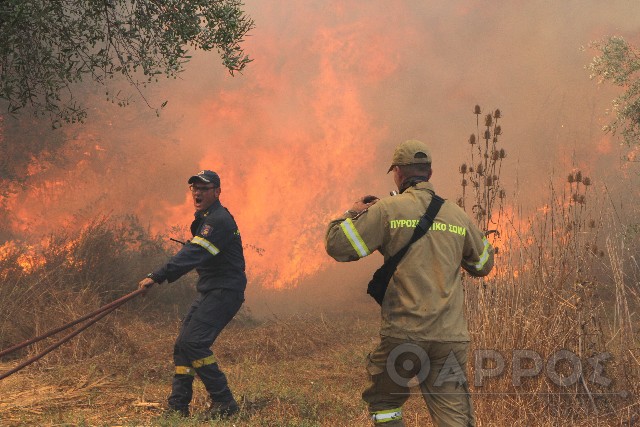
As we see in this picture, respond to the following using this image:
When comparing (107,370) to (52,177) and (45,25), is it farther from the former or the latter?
(52,177)

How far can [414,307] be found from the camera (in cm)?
379

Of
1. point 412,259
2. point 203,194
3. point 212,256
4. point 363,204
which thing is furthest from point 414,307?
point 203,194

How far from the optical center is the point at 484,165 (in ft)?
22.1

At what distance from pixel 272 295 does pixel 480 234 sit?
1727cm

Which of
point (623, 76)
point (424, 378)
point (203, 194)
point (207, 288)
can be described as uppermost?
point (623, 76)

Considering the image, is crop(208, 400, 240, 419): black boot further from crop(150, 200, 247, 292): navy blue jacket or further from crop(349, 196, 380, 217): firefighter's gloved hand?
crop(349, 196, 380, 217): firefighter's gloved hand

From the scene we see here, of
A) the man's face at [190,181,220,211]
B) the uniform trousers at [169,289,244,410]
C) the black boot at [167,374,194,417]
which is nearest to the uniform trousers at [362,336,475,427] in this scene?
the uniform trousers at [169,289,244,410]

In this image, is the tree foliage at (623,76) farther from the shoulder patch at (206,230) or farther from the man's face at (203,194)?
the shoulder patch at (206,230)

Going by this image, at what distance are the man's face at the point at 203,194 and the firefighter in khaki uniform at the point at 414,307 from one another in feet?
8.85

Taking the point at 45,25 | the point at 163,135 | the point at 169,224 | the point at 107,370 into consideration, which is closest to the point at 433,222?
the point at 107,370

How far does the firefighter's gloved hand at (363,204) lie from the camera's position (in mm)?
3902

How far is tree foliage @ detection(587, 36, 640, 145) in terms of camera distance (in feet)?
51.7

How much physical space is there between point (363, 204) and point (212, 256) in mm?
2406

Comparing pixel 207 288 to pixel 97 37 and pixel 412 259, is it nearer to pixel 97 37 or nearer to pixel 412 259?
pixel 412 259
